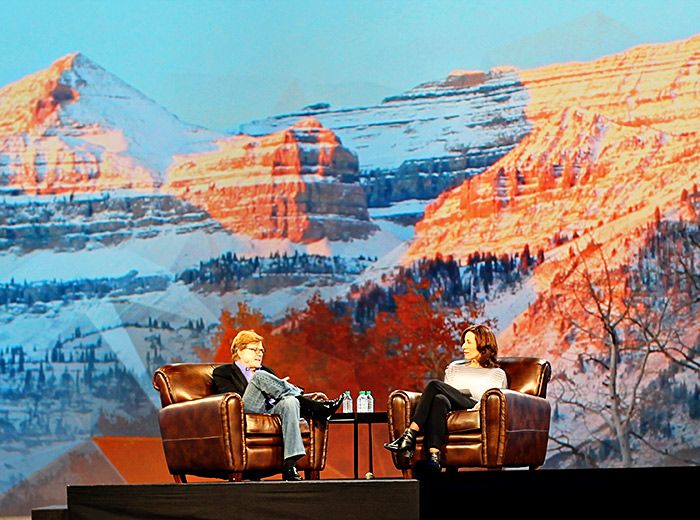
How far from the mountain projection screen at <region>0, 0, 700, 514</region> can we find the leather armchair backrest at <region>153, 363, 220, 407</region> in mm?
2658

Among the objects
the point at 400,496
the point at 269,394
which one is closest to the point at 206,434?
the point at 269,394

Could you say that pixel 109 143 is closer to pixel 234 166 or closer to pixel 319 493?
pixel 234 166

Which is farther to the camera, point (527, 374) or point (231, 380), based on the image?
point (527, 374)

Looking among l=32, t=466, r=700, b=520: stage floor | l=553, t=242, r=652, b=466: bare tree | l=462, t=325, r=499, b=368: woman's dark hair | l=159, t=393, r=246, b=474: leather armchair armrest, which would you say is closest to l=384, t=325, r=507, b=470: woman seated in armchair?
l=462, t=325, r=499, b=368: woman's dark hair

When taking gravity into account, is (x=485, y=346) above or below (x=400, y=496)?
above

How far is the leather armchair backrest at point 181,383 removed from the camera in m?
7.16

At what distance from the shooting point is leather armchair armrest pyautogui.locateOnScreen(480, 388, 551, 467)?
688 centimetres

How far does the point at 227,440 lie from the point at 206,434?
0.15m

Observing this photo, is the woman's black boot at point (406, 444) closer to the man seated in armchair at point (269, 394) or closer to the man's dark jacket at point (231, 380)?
the man seated in armchair at point (269, 394)

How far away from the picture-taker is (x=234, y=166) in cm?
1016

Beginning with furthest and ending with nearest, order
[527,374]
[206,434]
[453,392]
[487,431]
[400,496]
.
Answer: [527,374], [453,392], [487,431], [206,434], [400,496]

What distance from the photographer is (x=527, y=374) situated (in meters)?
7.47

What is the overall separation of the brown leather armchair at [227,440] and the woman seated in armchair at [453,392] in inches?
16.9

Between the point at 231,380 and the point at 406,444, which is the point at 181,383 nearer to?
the point at 231,380
